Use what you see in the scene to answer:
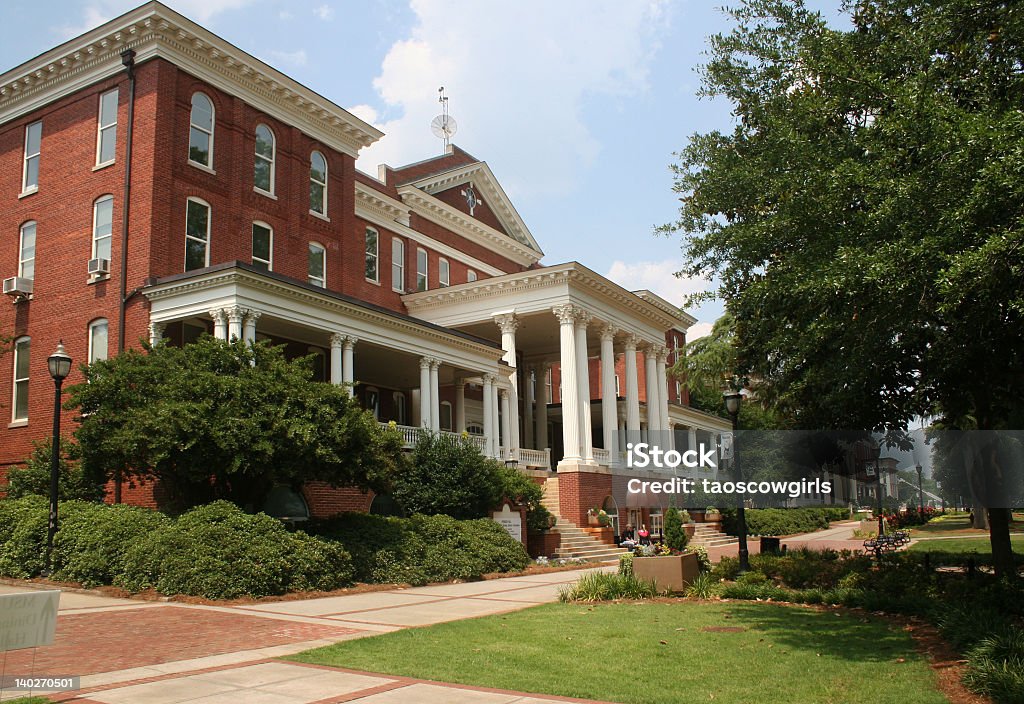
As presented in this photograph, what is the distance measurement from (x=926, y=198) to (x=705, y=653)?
553 centimetres

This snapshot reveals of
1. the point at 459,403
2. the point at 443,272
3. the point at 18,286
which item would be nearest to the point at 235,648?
the point at 18,286

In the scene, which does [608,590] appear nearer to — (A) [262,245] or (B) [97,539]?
(B) [97,539]

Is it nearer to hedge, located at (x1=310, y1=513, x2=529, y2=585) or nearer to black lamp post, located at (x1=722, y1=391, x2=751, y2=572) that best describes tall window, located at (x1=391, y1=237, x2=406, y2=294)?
hedge, located at (x1=310, y1=513, x2=529, y2=585)

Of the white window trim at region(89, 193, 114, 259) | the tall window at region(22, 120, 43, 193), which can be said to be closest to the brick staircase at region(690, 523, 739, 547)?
the white window trim at region(89, 193, 114, 259)

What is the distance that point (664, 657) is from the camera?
9594 millimetres

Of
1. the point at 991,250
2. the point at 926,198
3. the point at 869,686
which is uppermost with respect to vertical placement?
the point at 926,198

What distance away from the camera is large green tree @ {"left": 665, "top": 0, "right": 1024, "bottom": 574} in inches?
352

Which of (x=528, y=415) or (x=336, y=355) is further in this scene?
(x=528, y=415)

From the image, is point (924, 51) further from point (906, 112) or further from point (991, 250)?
point (991, 250)

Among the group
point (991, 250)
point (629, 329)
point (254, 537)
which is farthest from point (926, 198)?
point (629, 329)

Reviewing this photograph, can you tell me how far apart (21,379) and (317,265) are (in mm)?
9989

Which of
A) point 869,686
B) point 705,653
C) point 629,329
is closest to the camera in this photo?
point 869,686

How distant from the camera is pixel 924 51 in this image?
1062 cm

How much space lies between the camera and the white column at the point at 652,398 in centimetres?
4281
